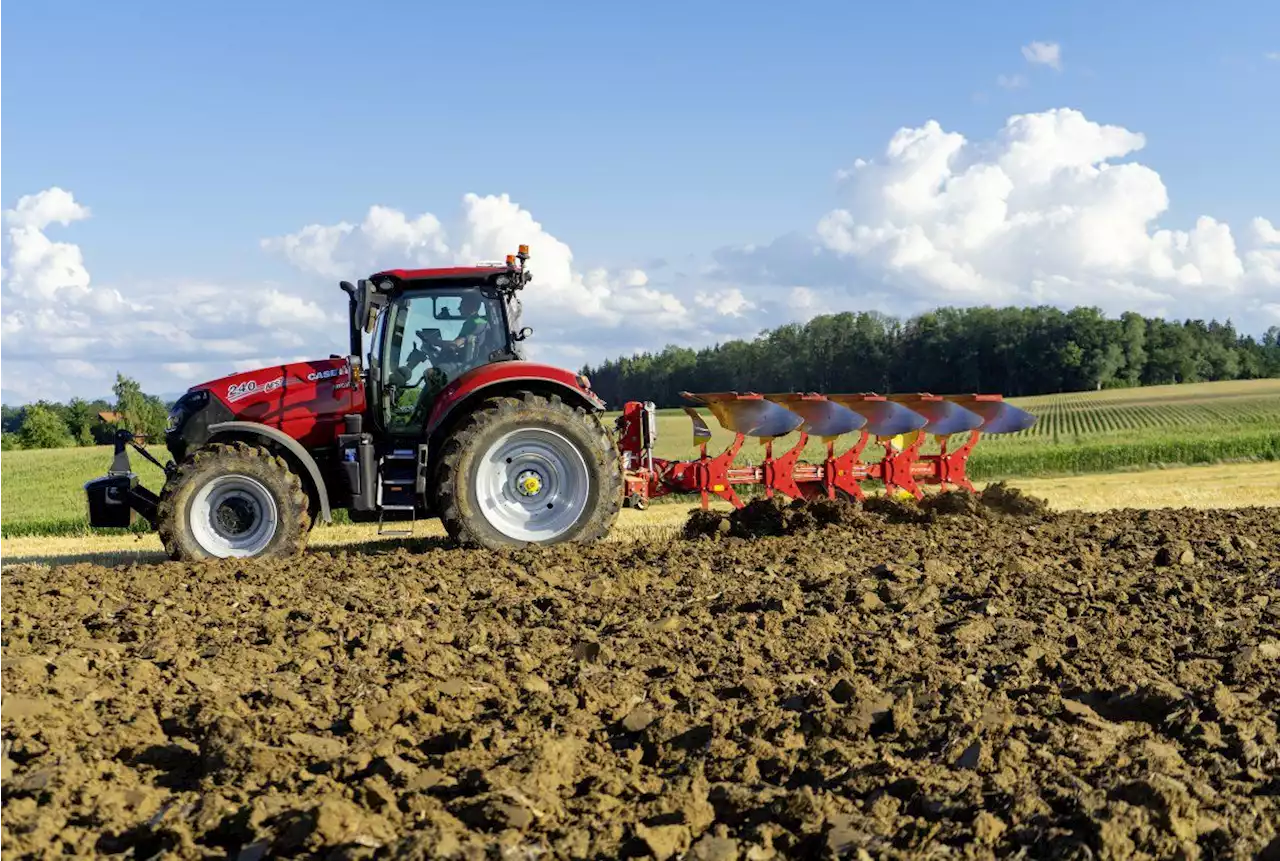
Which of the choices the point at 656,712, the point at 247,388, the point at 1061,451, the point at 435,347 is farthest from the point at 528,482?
the point at 1061,451

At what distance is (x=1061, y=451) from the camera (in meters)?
22.0

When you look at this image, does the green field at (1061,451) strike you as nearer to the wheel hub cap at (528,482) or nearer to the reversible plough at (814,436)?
the reversible plough at (814,436)

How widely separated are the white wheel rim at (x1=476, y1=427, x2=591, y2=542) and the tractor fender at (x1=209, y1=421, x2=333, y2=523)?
117cm

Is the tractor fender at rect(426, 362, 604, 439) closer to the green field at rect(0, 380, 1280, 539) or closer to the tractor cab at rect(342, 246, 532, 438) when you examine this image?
the tractor cab at rect(342, 246, 532, 438)

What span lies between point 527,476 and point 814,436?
2881 mm

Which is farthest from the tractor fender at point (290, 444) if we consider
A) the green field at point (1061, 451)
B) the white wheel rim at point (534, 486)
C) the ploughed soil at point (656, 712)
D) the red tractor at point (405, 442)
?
the green field at point (1061, 451)

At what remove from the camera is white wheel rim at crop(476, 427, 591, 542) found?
8.66 meters

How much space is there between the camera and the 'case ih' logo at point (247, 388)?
900 cm

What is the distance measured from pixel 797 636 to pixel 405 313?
4.49 meters

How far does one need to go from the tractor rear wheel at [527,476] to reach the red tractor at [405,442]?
0.01 m

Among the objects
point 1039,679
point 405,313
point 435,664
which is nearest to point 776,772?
point 1039,679

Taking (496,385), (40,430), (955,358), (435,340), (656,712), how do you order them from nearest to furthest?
(656,712) → (496,385) → (435,340) → (40,430) → (955,358)

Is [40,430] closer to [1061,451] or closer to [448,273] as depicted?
[1061,451]

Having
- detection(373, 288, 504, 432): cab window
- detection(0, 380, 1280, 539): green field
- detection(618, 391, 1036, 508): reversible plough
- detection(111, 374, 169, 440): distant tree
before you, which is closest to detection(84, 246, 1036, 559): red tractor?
detection(373, 288, 504, 432): cab window
